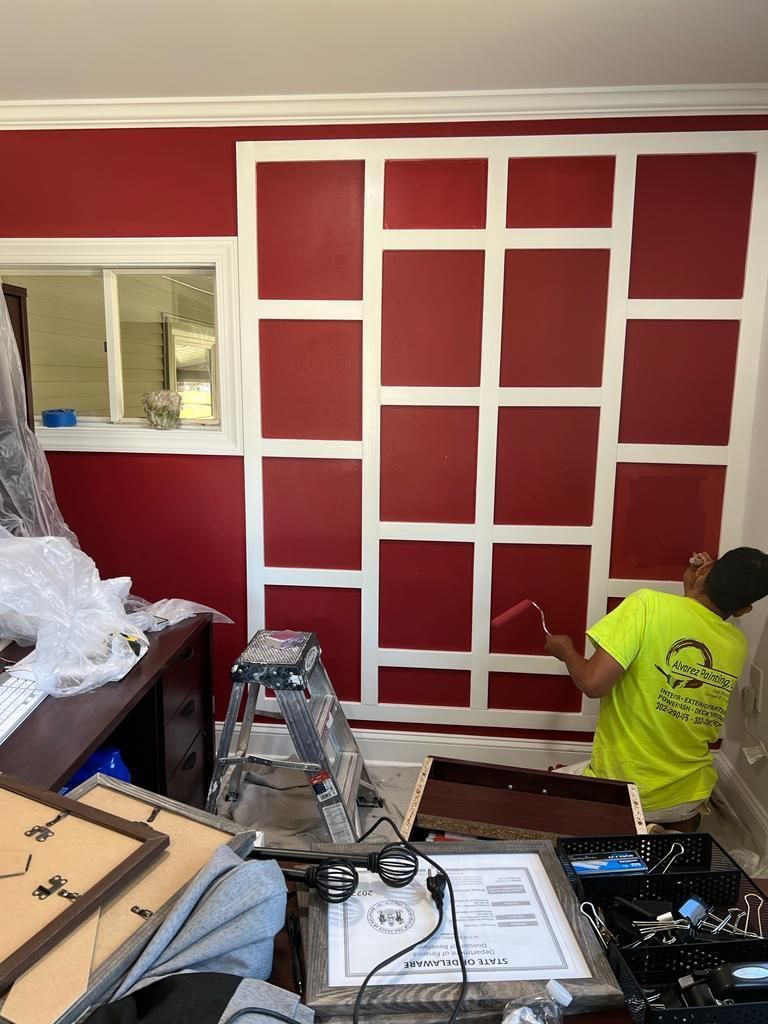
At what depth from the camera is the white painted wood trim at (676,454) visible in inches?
91.5

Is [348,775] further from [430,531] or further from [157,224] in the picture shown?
[157,224]

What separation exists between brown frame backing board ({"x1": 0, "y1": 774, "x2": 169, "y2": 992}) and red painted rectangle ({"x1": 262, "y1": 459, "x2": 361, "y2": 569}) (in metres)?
1.56

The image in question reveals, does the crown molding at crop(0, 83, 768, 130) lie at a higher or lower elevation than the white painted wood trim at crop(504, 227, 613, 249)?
higher

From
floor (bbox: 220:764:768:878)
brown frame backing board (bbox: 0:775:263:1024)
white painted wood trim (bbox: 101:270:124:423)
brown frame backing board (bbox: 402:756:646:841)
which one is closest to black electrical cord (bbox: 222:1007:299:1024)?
brown frame backing board (bbox: 0:775:263:1024)

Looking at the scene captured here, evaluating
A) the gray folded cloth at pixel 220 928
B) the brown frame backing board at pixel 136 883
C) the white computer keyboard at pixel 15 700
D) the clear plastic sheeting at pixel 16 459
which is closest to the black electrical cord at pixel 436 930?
the gray folded cloth at pixel 220 928

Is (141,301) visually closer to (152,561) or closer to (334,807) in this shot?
(152,561)

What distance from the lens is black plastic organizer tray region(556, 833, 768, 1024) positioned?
0.73 metres


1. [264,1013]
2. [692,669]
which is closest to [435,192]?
[692,669]

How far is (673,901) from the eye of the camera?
963 millimetres

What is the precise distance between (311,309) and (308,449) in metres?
0.49

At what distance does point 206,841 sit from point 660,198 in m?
2.28

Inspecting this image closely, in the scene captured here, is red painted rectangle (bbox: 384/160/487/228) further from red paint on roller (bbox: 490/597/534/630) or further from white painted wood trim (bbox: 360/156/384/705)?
red paint on roller (bbox: 490/597/534/630)

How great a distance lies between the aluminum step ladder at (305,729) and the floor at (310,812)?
92 millimetres

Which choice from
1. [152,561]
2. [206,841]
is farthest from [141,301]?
[206,841]
